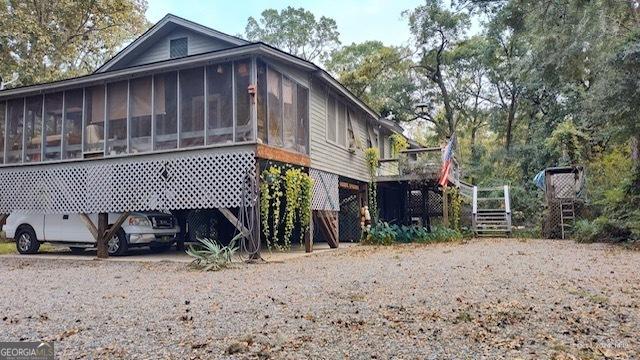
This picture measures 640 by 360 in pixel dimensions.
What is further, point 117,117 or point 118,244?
point 118,244

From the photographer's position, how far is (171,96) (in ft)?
34.1

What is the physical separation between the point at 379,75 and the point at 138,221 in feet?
64.5

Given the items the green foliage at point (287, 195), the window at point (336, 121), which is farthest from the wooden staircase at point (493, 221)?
the green foliage at point (287, 195)

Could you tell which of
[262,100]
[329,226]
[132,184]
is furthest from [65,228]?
[329,226]

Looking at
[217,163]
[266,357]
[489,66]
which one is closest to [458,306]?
[266,357]

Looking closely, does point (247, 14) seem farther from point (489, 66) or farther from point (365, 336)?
point (365, 336)

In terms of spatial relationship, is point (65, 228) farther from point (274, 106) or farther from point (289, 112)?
point (289, 112)

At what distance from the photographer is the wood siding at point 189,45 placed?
12023mm

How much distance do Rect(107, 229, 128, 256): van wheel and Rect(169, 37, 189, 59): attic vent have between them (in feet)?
16.4

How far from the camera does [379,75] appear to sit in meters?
27.5

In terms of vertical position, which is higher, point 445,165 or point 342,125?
point 342,125

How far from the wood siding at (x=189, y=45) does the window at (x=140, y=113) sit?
2.12 metres

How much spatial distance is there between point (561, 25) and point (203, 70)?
8.12 metres

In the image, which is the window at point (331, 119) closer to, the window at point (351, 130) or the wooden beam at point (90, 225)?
the window at point (351, 130)
